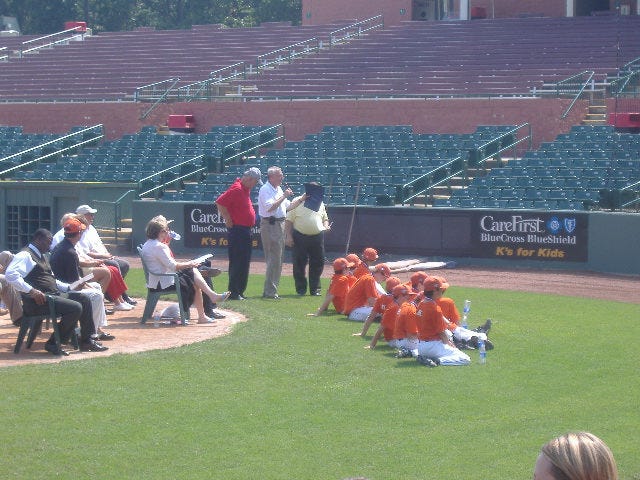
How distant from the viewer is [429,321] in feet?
35.1

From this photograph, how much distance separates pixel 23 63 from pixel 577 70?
23.0m

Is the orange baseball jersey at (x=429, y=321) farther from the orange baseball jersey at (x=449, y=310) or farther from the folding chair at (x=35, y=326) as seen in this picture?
the folding chair at (x=35, y=326)

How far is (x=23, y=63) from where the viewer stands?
1689 inches

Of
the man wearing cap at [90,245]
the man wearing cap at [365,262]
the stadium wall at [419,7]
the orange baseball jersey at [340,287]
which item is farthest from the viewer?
the stadium wall at [419,7]

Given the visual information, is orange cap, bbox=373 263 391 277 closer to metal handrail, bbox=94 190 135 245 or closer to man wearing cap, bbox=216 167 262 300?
man wearing cap, bbox=216 167 262 300

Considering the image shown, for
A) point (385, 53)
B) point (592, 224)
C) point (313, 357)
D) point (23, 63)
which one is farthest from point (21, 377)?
point (23, 63)

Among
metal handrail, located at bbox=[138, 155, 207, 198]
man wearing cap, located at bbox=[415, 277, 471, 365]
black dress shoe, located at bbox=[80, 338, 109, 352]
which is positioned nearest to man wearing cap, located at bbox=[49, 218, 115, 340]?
black dress shoe, located at bbox=[80, 338, 109, 352]

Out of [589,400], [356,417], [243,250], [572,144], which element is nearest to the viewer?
[356,417]

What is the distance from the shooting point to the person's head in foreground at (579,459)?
2.96 meters

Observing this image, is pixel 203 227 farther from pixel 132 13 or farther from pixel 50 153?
pixel 132 13

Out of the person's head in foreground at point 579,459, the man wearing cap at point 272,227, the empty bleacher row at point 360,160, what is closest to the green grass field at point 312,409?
the man wearing cap at point 272,227

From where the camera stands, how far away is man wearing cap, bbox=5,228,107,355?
1092 centimetres

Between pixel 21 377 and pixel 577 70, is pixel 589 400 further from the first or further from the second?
pixel 577 70

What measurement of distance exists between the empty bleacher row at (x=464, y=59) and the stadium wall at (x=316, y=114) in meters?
1.08
